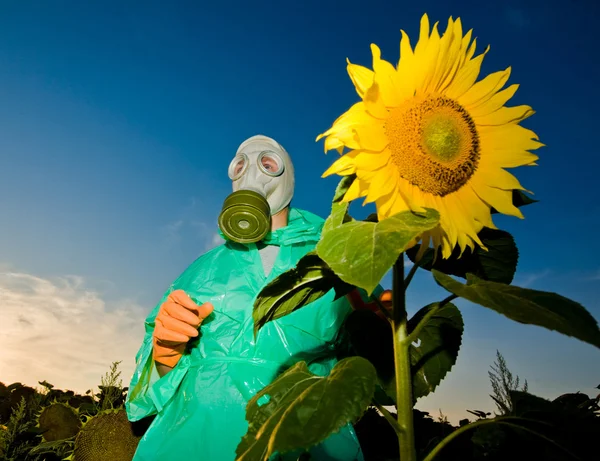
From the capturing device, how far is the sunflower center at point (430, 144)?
2.89 ft

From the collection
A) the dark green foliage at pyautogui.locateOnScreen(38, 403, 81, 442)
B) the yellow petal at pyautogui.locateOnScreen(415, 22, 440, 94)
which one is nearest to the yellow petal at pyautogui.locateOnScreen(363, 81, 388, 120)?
the yellow petal at pyautogui.locateOnScreen(415, 22, 440, 94)

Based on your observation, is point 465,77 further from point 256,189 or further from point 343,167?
point 256,189

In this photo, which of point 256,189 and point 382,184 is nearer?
point 382,184

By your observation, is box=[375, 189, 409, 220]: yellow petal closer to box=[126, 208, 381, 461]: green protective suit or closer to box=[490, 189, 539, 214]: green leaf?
box=[490, 189, 539, 214]: green leaf

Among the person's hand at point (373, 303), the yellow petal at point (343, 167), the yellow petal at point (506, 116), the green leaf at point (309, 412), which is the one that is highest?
the yellow petal at point (506, 116)

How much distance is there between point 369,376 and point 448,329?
514 mm

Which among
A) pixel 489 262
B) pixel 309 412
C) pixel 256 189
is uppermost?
pixel 256 189

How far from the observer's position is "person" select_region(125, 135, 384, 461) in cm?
191

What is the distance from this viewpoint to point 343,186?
2.88 ft

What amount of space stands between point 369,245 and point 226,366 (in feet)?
5.26

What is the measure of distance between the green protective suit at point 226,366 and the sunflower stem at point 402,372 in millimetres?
1138

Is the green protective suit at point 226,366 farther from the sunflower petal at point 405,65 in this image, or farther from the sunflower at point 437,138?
the sunflower petal at point 405,65

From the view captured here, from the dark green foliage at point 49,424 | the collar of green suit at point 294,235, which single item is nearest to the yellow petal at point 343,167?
the collar of green suit at point 294,235

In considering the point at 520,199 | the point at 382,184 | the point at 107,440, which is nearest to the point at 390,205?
the point at 382,184
